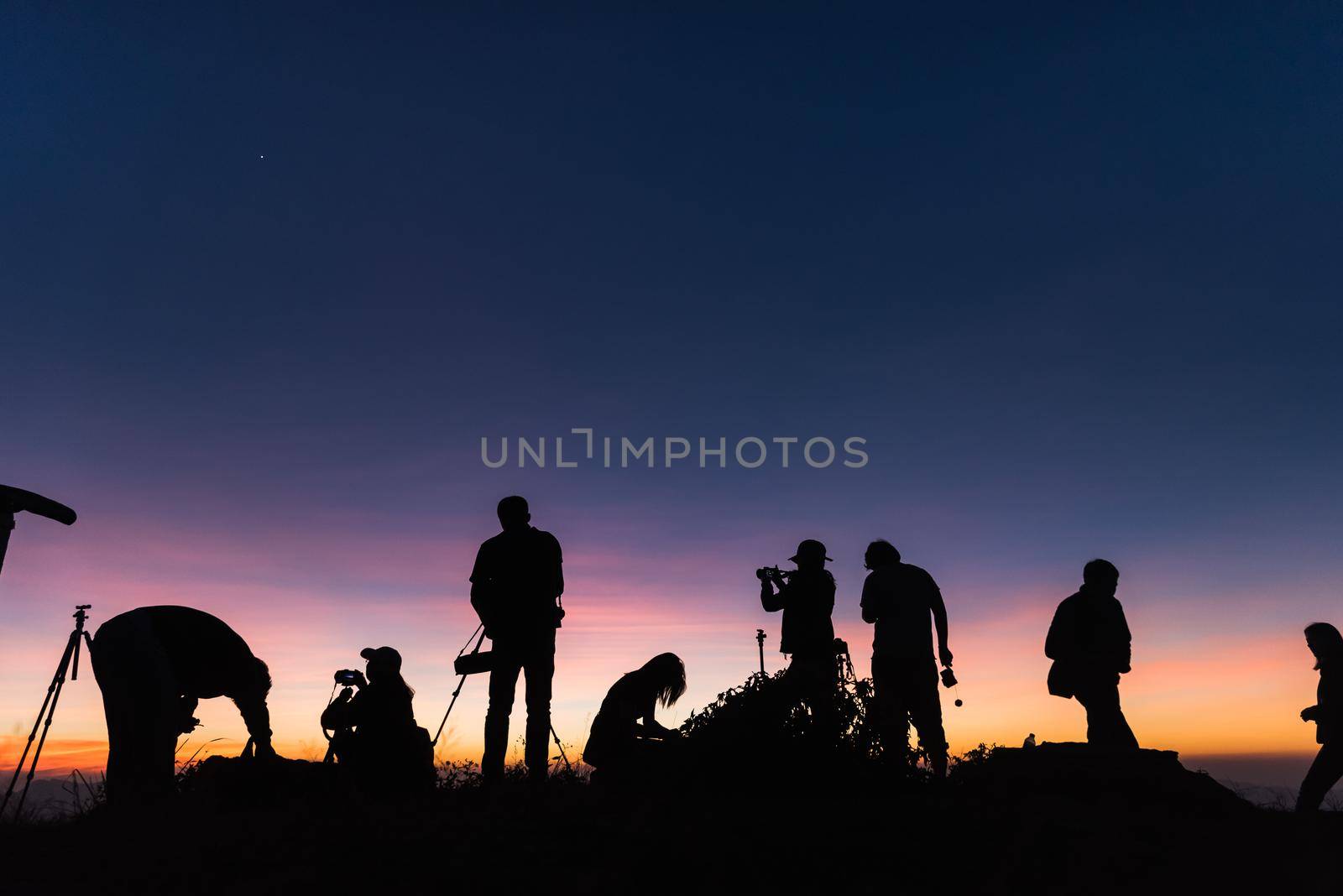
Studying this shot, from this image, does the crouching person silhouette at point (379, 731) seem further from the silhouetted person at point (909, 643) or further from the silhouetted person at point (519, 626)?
the silhouetted person at point (909, 643)

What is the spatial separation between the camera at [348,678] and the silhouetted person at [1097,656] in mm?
6623

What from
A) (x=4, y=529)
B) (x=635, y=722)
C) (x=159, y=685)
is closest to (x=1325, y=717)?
(x=635, y=722)

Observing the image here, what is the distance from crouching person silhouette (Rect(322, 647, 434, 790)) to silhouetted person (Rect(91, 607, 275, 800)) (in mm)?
751

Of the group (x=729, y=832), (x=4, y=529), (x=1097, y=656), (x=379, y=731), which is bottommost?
(x=729, y=832)

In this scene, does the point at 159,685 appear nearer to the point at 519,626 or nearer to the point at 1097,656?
the point at 519,626

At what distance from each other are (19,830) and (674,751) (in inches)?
207

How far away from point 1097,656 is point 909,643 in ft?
6.19

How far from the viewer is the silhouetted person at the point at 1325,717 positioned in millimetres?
9688

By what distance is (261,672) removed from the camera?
28.4 feet

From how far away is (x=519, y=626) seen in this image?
336 inches

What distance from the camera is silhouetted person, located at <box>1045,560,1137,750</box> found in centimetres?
938

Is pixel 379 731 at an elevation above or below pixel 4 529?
below

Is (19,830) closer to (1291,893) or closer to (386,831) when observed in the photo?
(386,831)

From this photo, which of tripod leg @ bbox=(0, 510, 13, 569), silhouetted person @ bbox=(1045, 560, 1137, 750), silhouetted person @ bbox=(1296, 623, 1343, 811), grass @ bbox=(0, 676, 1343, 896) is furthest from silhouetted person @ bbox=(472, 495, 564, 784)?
silhouetted person @ bbox=(1296, 623, 1343, 811)
